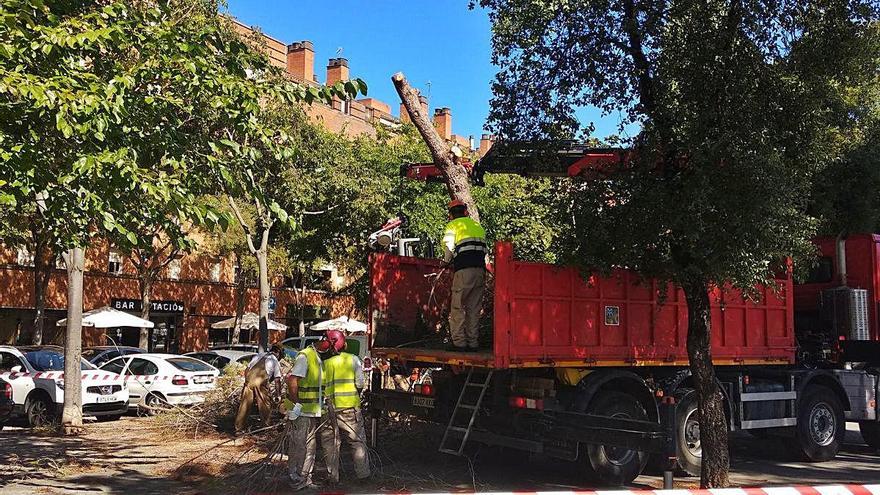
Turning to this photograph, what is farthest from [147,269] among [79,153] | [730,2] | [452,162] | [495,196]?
[730,2]

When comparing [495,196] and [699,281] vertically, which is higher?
[495,196]

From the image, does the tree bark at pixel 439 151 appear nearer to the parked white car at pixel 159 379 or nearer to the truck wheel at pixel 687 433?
the truck wheel at pixel 687 433

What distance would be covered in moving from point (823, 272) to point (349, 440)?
7.75 meters

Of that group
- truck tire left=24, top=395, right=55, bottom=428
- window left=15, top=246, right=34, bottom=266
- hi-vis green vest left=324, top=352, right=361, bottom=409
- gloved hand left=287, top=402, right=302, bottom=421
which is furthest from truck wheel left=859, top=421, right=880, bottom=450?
window left=15, top=246, right=34, bottom=266

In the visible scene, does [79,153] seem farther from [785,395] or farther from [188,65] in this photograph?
[785,395]

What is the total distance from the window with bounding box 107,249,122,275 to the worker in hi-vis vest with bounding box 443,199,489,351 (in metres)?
28.4

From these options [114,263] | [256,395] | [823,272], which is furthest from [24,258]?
[823,272]

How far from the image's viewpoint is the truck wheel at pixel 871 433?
1260 cm

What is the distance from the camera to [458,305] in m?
9.12

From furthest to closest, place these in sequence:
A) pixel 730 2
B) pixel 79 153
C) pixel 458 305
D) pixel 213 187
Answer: pixel 458 305 → pixel 213 187 → pixel 730 2 → pixel 79 153

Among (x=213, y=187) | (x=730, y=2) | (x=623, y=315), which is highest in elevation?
(x=730, y=2)

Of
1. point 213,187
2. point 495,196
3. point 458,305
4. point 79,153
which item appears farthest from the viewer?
point 495,196

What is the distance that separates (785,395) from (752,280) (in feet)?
14.0

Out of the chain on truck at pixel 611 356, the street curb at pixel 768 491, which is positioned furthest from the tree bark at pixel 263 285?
the street curb at pixel 768 491
